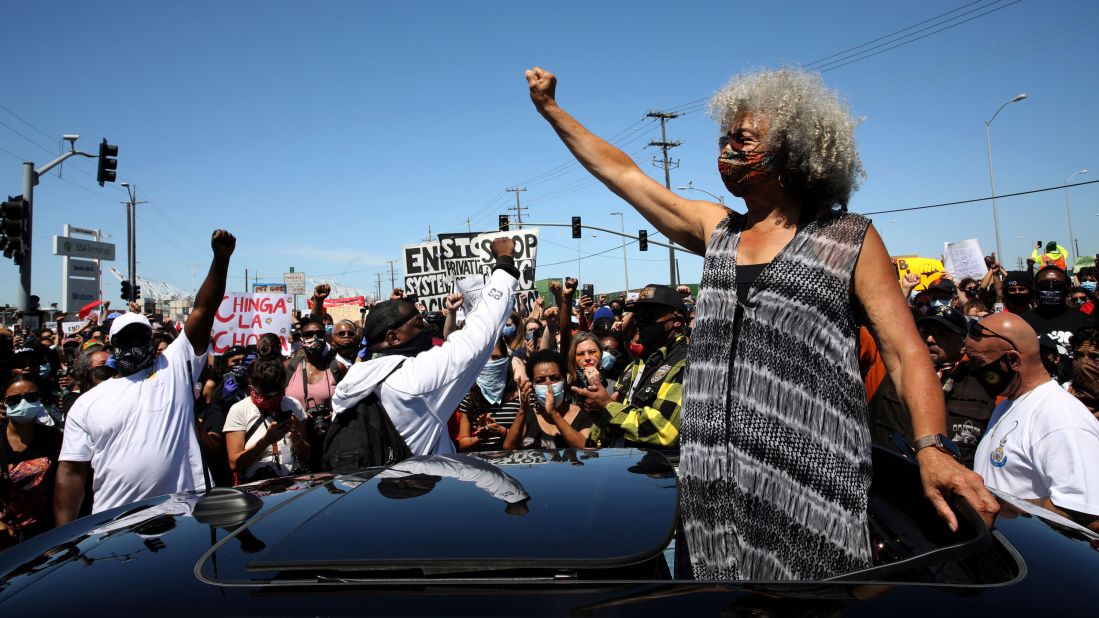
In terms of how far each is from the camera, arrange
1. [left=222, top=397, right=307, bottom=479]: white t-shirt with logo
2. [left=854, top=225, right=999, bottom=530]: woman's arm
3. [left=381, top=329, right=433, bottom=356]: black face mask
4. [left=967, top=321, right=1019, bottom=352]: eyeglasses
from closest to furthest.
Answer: [left=854, top=225, right=999, bottom=530]: woman's arm
[left=967, top=321, right=1019, bottom=352]: eyeglasses
[left=381, top=329, right=433, bottom=356]: black face mask
[left=222, top=397, right=307, bottom=479]: white t-shirt with logo

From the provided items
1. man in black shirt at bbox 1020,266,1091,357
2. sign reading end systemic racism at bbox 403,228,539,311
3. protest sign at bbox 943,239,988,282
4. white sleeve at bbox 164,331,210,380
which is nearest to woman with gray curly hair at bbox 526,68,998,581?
white sleeve at bbox 164,331,210,380

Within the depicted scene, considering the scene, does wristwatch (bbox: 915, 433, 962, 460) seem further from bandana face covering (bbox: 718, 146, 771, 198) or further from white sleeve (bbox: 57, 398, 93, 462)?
white sleeve (bbox: 57, 398, 93, 462)

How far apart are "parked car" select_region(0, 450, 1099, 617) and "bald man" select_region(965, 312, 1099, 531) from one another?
1.27 m

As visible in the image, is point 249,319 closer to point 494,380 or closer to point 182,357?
point 494,380

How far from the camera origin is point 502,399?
18.7 feet

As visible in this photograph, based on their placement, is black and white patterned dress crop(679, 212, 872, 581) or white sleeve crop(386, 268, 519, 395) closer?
black and white patterned dress crop(679, 212, 872, 581)

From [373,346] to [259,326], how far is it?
6.64 metres

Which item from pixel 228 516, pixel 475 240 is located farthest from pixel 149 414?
pixel 475 240

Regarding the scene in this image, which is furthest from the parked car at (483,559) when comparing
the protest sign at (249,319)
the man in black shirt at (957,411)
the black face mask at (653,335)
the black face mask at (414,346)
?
the protest sign at (249,319)

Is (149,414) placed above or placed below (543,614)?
above

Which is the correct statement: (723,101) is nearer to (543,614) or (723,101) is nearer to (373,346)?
(543,614)

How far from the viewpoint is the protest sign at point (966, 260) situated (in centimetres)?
996

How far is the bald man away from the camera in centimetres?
291

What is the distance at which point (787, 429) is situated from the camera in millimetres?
1797
